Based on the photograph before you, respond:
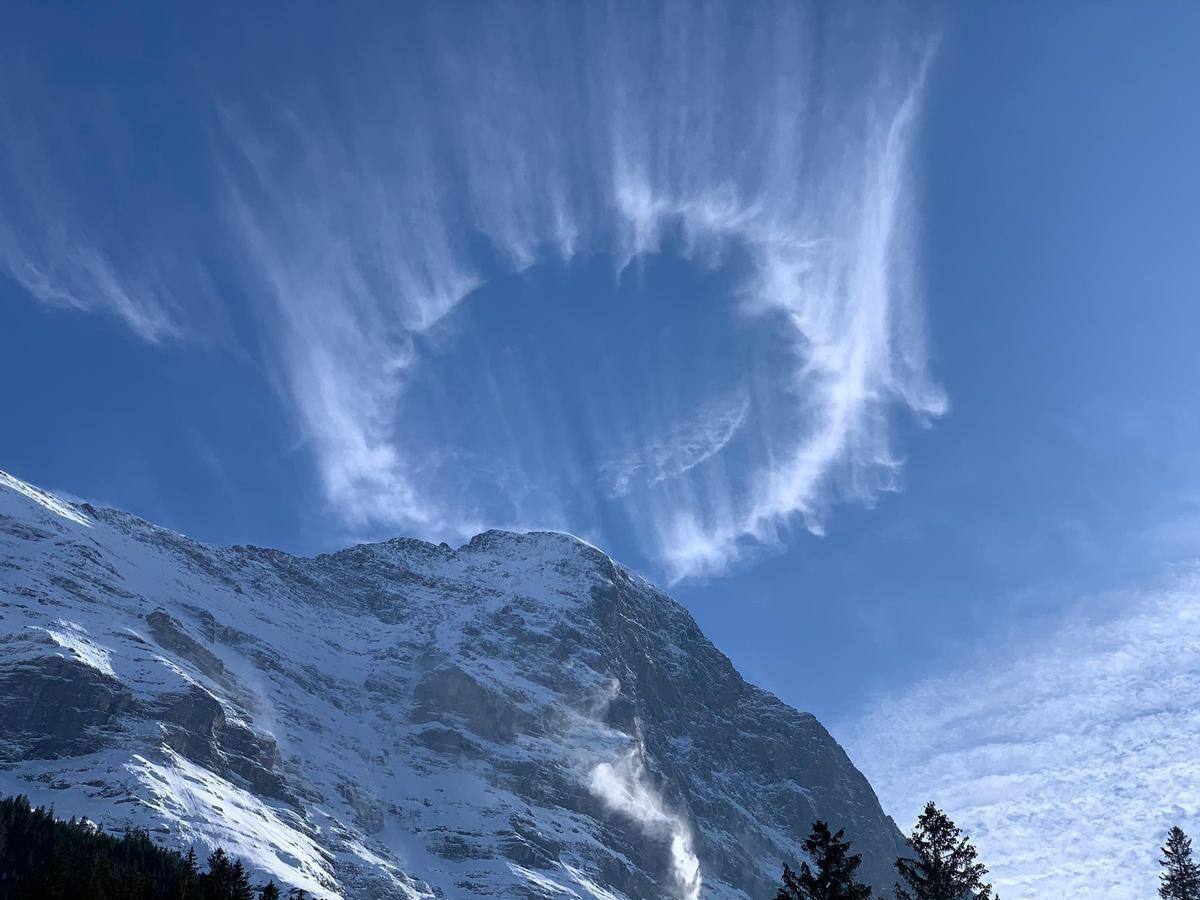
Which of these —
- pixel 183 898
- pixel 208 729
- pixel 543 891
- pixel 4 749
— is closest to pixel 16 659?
pixel 4 749

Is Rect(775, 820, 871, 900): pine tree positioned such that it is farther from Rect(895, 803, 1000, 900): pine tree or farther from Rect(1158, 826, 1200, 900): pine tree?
Rect(1158, 826, 1200, 900): pine tree

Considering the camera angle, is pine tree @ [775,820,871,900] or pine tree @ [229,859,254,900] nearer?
pine tree @ [775,820,871,900]

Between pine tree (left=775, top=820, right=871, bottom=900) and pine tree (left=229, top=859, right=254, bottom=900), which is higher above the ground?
pine tree (left=229, top=859, right=254, bottom=900)

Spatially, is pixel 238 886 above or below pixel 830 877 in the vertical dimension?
above

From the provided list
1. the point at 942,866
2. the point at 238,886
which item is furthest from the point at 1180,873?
the point at 238,886

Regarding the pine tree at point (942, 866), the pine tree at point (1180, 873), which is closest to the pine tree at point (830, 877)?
the pine tree at point (942, 866)

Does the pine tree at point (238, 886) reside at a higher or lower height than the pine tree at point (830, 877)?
higher

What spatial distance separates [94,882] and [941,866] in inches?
2117

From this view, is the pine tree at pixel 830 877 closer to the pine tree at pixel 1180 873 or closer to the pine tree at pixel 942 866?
the pine tree at pixel 942 866

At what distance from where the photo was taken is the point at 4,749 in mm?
166250

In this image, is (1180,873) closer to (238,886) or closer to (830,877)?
(830,877)

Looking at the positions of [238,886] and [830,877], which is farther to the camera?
[238,886]

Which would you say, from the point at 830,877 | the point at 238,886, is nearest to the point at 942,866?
the point at 830,877

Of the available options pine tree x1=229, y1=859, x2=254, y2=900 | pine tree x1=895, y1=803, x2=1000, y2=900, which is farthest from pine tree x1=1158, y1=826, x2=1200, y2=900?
pine tree x1=229, y1=859, x2=254, y2=900
